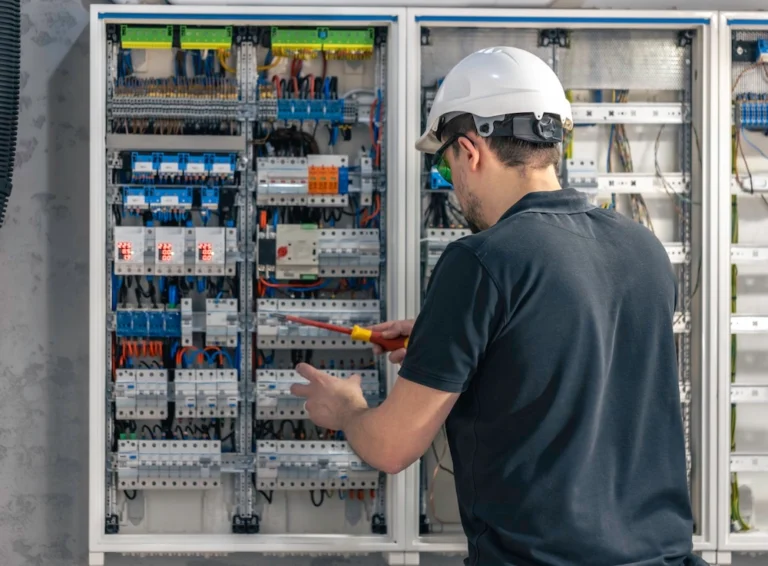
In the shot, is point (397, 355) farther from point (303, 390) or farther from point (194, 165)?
point (194, 165)

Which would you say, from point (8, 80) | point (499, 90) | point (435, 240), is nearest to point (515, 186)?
point (499, 90)

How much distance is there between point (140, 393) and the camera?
272 cm

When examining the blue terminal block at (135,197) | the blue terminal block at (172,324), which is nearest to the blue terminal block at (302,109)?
the blue terminal block at (135,197)

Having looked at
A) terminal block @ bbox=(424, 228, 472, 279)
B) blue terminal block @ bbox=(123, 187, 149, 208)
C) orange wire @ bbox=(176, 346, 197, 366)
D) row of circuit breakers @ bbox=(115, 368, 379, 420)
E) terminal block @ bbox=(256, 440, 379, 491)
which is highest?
blue terminal block @ bbox=(123, 187, 149, 208)

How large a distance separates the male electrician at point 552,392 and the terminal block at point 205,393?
136cm

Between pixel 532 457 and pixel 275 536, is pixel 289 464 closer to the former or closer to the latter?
pixel 275 536

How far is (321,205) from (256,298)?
1.32ft

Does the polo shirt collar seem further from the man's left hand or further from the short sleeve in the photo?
the man's left hand

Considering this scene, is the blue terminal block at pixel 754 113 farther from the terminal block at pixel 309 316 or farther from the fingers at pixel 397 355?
the fingers at pixel 397 355

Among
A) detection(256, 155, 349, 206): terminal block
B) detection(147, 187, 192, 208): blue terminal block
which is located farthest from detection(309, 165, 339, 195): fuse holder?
detection(147, 187, 192, 208): blue terminal block

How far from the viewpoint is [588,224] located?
1.38m

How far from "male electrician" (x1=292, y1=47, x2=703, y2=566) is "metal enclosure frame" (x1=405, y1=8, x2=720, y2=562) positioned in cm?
A: 123

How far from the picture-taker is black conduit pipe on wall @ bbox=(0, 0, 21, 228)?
8.85ft

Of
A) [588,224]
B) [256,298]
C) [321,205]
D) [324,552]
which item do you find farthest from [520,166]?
[324,552]
